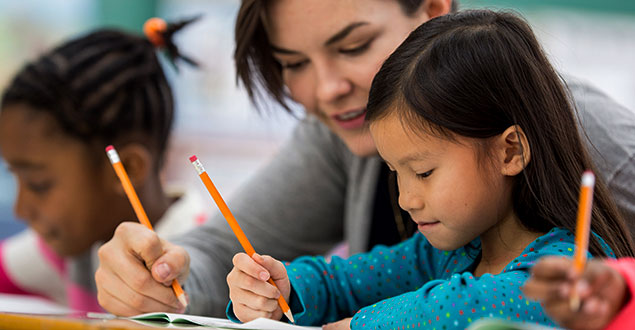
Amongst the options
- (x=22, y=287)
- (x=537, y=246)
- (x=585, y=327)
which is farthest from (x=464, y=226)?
(x=22, y=287)

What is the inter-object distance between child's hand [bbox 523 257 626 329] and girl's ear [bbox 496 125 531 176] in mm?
181

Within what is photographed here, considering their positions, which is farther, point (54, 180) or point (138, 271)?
point (54, 180)

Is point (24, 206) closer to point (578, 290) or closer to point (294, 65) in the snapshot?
point (294, 65)

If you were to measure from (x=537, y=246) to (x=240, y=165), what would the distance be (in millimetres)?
2168

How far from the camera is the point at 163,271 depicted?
0.62m

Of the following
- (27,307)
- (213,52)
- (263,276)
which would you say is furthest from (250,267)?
(213,52)

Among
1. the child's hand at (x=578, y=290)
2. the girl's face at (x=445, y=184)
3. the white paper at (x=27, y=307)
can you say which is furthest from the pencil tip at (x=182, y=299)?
the child's hand at (x=578, y=290)

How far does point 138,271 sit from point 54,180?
0.53 m

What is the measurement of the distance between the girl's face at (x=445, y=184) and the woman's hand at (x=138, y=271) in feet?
0.74

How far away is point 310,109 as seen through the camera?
0.79 metres

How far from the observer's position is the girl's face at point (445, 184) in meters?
0.52

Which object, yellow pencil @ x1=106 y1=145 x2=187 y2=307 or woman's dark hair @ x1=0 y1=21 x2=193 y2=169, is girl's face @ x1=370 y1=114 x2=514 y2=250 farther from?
woman's dark hair @ x1=0 y1=21 x2=193 y2=169

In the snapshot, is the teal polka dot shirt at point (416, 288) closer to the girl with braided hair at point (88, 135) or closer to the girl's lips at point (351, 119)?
the girl's lips at point (351, 119)

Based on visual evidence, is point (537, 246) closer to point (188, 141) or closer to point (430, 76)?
point (430, 76)
